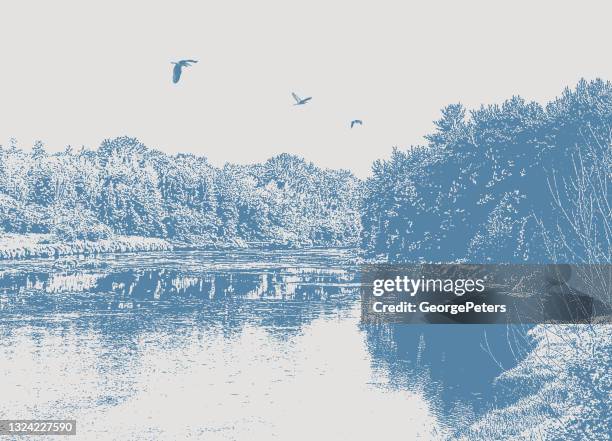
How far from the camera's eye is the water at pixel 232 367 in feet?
92.3

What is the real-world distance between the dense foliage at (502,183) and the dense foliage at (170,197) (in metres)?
49.6

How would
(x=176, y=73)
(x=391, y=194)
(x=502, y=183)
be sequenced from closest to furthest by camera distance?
(x=176, y=73), (x=502, y=183), (x=391, y=194)

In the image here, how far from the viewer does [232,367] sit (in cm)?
3628

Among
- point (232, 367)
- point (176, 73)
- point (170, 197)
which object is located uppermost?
point (170, 197)

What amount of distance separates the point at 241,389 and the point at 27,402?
7498 millimetres

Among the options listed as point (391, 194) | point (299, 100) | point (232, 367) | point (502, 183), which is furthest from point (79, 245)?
point (299, 100)

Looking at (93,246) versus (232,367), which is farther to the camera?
(93,246)

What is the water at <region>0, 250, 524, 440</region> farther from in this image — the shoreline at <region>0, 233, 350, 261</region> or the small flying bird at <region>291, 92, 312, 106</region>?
the shoreline at <region>0, 233, 350, 261</region>

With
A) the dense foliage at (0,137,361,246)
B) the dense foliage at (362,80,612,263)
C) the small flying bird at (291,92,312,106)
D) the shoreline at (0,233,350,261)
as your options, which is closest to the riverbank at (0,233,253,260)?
the shoreline at (0,233,350,261)

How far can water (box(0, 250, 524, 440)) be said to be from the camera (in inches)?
1107

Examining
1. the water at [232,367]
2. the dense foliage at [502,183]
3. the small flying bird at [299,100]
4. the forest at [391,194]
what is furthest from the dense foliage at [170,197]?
Answer: the small flying bird at [299,100]

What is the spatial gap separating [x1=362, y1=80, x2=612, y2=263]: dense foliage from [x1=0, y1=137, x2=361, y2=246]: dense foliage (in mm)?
49644

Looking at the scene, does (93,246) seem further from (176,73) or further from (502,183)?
(176,73)

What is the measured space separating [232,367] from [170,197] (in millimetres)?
111122
